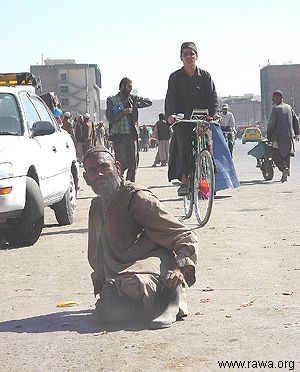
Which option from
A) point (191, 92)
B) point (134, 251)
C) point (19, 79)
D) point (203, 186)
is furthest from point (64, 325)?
point (19, 79)

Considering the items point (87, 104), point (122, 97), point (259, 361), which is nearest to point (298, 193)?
point (122, 97)

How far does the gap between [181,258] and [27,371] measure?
130 centimetres

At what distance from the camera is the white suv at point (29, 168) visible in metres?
9.05

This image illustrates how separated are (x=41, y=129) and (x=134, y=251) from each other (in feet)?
14.0

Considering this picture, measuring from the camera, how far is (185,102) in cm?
1139

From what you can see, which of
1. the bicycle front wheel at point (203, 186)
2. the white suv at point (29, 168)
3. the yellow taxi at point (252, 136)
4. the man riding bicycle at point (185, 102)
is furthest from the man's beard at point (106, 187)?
the yellow taxi at point (252, 136)

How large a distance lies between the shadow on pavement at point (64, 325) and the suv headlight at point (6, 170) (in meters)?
3.05

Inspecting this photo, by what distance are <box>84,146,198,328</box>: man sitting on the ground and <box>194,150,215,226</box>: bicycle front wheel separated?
4627 millimetres

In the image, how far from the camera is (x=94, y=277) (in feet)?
19.9

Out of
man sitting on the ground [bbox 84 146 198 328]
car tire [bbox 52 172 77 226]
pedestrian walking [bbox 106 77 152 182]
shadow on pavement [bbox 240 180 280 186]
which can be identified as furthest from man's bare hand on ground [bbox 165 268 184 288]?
shadow on pavement [bbox 240 180 280 186]

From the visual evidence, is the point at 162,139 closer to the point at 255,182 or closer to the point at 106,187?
Result: the point at 255,182

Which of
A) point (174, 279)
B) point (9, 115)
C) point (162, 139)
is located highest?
point (9, 115)

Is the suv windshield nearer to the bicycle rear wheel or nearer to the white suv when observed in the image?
the white suv

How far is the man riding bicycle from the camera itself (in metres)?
11.2
